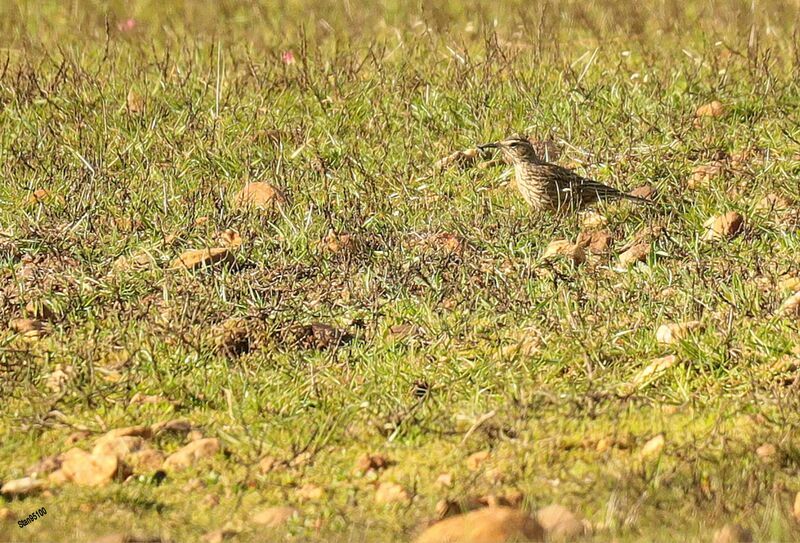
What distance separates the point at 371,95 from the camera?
28.1 feet

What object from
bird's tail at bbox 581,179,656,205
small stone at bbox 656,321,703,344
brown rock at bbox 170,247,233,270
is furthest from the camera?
bird's tail at bbox 581,179,656,205

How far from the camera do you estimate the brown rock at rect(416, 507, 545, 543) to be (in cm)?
383

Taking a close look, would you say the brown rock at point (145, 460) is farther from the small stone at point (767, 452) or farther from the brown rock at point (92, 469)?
the small stone at point (767, 452)

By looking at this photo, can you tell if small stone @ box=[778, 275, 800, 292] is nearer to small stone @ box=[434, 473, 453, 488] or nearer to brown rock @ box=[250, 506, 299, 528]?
small stone @ box=[434, 473, 453, 488]

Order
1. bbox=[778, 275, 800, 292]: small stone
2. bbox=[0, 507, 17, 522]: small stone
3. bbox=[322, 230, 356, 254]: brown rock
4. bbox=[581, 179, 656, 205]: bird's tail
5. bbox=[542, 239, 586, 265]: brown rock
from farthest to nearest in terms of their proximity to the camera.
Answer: bbox=[581, 179, 656, 205]: bird's tail < bbox=[322, 230, 356, 254]: brown rock < bbox=[542, 239, 586, 265]: brown rock < bbox=[778, 275, 800, 292]: small stone < bbox=[0, 507, 17, 522]: small stone

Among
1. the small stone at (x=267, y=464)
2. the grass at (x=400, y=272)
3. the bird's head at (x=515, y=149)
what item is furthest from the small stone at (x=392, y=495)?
the bird's head at (x=515, y=149)

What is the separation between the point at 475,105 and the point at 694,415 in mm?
3856

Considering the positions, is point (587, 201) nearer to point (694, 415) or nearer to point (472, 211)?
point (472, 211)

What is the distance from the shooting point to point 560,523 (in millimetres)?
4059

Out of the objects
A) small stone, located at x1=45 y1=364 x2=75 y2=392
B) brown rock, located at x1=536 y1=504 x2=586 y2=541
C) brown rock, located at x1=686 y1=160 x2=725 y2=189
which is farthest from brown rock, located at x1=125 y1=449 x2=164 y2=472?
brown rock, located at x1=686 y1=160 x2=725 y2=189

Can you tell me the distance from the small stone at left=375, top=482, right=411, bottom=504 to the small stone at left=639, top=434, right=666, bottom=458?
76cm

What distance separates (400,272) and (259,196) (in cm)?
121

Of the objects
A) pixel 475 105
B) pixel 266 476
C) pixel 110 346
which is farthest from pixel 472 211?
pixel 266 476

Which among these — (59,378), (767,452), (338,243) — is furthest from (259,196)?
(767,452)
